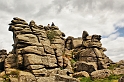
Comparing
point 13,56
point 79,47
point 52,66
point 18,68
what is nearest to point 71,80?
point 52,66

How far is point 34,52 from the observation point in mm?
50625

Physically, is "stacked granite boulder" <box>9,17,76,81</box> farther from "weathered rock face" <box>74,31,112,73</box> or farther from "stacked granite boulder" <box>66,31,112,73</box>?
"weathered rock face" <box>74,31,112,73</box>

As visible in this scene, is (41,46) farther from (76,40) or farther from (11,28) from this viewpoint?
(76,40)

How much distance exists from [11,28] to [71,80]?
29.8 m

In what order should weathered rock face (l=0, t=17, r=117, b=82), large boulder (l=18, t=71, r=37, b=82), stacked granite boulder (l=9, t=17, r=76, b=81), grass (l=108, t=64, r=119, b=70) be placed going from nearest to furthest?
large boulder (l=18, t=71, r=37, b=82) → weathered rock face (l=0, t=17, r=117, b=82) → stacked granite boulder (l=9, t=17, r=76, b=81) → grass (l=108, t=64, r=119, b=70)

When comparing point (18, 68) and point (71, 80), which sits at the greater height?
point (18, 68)

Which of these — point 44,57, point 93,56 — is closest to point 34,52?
point 44,57

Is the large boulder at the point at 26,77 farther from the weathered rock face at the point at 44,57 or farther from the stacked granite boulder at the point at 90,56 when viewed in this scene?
the stacked granite boulder at the point at 90,56

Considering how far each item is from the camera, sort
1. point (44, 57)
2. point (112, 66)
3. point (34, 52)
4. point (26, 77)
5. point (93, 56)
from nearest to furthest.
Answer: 1. point (26, 77)
2. point (34, 52)
3. point (44, 57)
4. point (93, 56)
5. point (112, 66)

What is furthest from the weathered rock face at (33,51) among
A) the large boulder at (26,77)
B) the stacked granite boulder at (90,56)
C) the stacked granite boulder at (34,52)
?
the stacked granite boulder at (90,56)

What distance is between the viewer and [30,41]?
5366cm

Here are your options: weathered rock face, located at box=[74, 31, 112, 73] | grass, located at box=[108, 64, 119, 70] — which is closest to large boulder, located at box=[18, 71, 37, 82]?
weathered rock face, located at box=[74, 31, 112, 73]

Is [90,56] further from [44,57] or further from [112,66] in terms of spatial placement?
[44,57]

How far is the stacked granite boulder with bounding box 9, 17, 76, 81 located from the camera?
48594 mm
